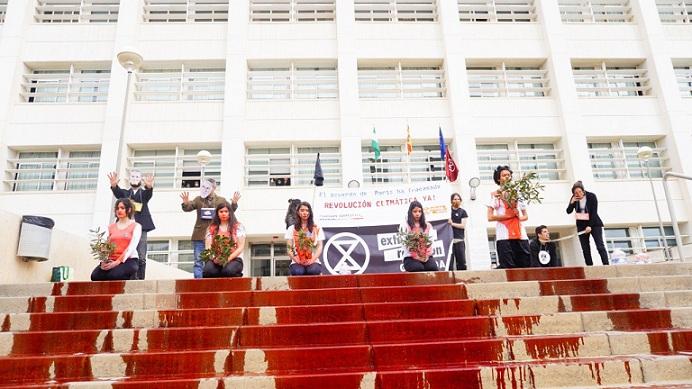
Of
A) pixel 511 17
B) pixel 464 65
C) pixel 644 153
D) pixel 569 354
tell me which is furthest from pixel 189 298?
pixel 511 17

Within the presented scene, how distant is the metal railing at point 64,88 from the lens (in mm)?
15406

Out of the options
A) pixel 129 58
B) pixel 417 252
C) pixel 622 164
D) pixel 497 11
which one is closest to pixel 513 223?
pixel 417 252

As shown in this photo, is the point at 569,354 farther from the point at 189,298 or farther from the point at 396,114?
the point at 396,114

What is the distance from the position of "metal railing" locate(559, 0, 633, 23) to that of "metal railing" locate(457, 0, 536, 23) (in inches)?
53.4

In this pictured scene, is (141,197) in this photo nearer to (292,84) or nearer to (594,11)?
(292,84)

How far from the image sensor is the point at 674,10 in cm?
1722

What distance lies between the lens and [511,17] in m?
16.9

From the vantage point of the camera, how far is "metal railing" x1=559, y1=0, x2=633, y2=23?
55.9 ft

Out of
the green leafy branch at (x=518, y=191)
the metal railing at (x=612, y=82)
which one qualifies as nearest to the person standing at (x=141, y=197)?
the green leafy branch at (x=518, y=191)

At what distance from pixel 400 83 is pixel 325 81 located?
8.51 feet

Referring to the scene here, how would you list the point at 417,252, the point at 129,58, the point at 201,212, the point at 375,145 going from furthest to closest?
the point at 375,145 → the point at 129,58 → the point at 201,212 → the point at 417,252

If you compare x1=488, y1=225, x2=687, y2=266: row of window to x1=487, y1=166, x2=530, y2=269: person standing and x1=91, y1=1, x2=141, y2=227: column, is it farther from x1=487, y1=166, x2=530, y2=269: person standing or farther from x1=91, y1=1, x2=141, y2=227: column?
x1=91, y1=1, x2=141, y2=227: column

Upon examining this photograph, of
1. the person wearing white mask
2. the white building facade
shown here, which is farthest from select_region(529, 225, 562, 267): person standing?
the person wearing white mask

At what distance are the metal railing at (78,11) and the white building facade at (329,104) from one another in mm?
52
